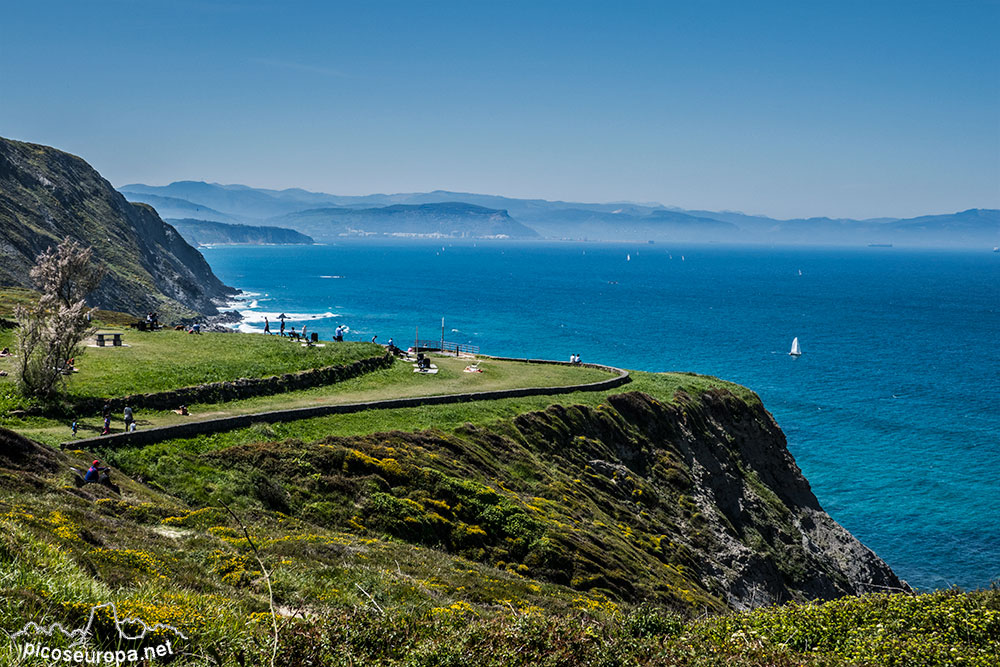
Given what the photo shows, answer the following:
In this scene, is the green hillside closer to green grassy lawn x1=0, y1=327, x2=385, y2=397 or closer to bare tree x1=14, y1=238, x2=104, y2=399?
green grassy lawn x1=0, y1=327, x2=385, y2=397

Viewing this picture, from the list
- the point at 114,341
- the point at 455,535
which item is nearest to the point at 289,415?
the point at 455,535

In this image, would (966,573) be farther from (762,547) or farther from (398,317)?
(398,317)

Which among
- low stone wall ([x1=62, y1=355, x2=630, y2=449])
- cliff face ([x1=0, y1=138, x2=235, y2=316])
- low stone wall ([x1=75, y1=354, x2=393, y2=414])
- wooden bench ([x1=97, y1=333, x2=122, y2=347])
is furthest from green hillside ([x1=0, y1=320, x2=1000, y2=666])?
cliff face ([x1=0, y1=138, x2=235, y2=316])

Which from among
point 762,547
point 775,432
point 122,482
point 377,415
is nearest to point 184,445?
point 122,482

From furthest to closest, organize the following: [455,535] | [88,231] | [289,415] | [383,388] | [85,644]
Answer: [88,231] → [383,388] → [289,415] → [455,535] → [85,644]

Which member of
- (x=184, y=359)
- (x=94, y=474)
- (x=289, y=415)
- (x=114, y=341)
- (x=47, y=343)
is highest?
(x=47, y=343)

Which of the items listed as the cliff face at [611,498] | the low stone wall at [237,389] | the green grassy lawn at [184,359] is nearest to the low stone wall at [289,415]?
the cliff face at [611,498]

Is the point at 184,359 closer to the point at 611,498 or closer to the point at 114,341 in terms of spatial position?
the point at 114,341
